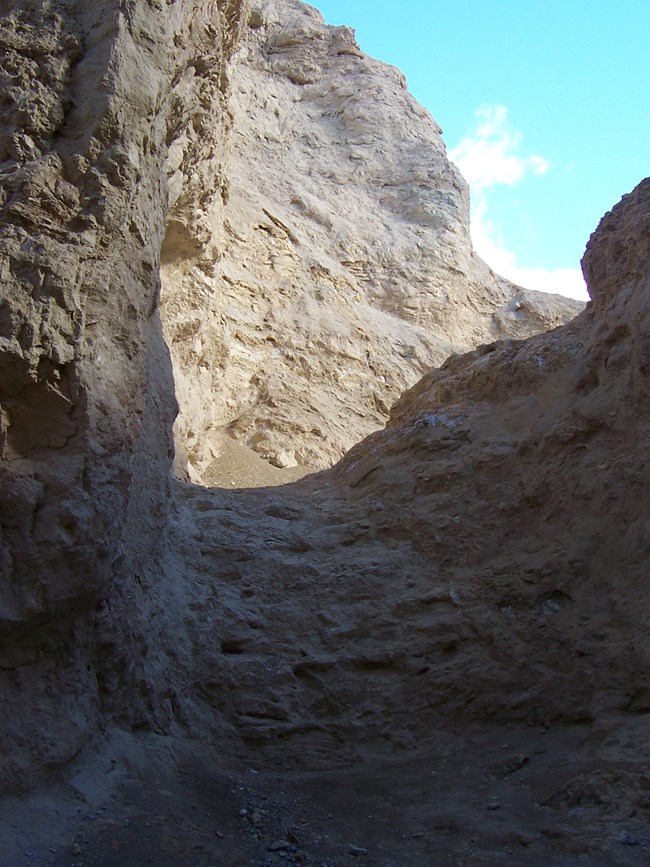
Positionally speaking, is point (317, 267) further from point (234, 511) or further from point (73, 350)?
point (73, 350)

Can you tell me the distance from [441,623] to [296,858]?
2.46 meters

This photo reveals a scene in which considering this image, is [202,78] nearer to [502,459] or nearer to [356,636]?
[502,459]

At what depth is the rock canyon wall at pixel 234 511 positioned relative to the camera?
501 cm

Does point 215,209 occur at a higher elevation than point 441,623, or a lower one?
higher

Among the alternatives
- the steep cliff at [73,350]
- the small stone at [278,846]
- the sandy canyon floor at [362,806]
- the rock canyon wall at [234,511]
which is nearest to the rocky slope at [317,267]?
the rock canyon wall at [234,511]

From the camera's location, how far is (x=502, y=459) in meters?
7.86

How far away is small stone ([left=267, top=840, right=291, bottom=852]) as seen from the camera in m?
4.89

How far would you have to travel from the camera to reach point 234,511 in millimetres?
8367

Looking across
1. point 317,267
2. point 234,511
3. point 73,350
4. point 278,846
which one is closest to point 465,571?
point 234,511

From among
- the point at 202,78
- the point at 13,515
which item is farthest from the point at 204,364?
the point at 13,515

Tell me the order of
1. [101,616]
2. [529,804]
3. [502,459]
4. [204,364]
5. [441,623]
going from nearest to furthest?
[529,804]
[101,616]
[441,623]
[502,459]
[204,364]

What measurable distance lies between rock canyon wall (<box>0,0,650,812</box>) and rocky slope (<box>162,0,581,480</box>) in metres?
3.92

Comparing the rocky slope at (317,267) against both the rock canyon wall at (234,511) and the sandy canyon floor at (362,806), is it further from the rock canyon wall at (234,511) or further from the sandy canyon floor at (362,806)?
the sandy canyon floor at (362,806)

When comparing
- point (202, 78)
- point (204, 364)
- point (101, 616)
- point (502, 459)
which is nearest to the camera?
point (101, 616)
